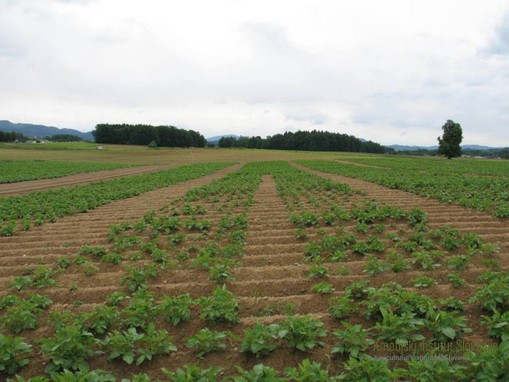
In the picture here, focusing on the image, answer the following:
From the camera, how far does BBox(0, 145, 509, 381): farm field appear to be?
4184 millimetres

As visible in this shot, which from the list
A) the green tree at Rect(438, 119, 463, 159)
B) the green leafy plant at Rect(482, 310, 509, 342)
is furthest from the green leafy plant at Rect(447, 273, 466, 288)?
the green tree at Rect(438, 119, 463, 159)

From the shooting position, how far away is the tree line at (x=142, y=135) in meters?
128

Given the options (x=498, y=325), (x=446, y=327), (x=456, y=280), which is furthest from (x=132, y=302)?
(x=456, y=280)

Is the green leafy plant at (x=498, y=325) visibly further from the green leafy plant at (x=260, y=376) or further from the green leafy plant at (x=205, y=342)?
the green leafy plant at (x=205, y=342)

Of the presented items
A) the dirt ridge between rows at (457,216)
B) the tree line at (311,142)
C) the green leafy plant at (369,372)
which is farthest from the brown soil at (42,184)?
the tree line at (311,142)

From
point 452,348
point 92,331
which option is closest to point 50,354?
point 92,331

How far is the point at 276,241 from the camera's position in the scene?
9.40 m

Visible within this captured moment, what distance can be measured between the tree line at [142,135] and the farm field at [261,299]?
118935 millimetres

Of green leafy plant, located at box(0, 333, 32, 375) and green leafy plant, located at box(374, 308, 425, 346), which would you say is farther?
green leafy plant, located at box(374, 308, 425, 346)

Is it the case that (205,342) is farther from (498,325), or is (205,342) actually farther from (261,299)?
(498,325)

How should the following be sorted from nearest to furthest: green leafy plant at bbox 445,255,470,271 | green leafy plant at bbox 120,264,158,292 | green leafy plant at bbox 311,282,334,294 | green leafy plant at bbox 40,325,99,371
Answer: green leafy plant at bbox 40,325,99,371, green leafy plant at bbox 311,282,334,294, green leafy plant at bbox 120,264,158,292, green leafy plant at bbox 445,255,470,271

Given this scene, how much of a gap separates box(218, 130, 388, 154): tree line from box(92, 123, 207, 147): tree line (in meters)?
21.8

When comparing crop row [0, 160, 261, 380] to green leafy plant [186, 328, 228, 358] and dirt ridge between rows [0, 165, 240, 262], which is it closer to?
green leafy plant [186, 328, 228, 358]

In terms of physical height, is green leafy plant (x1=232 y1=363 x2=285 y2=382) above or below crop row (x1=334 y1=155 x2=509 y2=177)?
below
